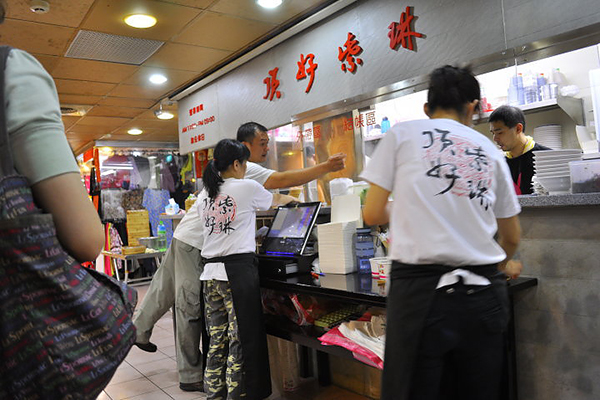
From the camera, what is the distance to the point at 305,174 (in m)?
3.44

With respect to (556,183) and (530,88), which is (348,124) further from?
(556,183)

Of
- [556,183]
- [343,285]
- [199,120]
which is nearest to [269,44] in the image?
[199,120]

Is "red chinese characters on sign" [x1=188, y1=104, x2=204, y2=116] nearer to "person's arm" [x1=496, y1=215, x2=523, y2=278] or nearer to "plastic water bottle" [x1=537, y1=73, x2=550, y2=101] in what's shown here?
"plastic water bottle" [x1=537, y1=73, x2=550, y2=101]

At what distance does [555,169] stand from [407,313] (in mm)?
1416

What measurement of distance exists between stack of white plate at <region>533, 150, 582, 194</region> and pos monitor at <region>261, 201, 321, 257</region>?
132cm

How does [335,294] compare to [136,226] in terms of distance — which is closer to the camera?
[335,294]

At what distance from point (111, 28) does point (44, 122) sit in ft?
13.5

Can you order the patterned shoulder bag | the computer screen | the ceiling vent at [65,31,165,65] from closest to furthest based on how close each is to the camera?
the patterned shoulder bag < the computer screen < the ceiling vent at [65,31,165,65]

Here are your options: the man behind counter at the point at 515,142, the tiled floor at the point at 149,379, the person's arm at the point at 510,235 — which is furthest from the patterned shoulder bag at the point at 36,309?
the man behind counter at the point at 515,142

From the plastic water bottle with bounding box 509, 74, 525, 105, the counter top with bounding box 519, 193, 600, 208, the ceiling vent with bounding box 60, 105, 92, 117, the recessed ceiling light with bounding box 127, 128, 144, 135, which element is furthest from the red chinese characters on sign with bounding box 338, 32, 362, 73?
the recessed ceiling light with bounding box 127, 128, 144, 135

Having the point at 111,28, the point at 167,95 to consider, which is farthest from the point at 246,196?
the point at 167,95

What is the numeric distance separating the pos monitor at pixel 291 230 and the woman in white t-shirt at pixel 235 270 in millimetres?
311

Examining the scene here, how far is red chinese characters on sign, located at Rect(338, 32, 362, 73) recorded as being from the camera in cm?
415

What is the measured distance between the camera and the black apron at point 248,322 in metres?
2.87
